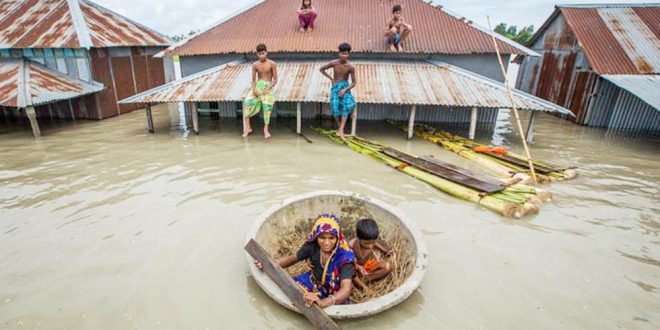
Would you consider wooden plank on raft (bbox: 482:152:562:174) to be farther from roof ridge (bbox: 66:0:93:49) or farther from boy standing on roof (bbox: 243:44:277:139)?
roof ridge (bbox: 66:0:93:49)

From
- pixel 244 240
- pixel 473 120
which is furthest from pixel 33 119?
pixel 473 120

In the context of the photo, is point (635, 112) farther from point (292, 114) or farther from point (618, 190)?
point (292, 114)

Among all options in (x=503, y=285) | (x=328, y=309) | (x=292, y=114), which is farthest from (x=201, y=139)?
(x=503, y=285)

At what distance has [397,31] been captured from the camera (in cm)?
1016

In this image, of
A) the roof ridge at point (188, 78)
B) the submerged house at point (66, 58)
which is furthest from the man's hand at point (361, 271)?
the submerged house at point (66, 58)

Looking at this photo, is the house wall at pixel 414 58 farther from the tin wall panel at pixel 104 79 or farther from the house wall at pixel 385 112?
the tin wall panel at pixel 104 79

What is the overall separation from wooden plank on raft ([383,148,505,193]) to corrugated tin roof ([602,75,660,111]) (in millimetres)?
6638

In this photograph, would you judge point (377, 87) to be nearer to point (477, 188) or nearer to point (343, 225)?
point (477, 188)

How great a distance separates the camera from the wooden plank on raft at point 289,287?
2711 mm

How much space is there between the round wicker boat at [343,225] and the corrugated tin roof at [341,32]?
775cm

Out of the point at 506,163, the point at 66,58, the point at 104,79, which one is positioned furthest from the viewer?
the point at 104,79

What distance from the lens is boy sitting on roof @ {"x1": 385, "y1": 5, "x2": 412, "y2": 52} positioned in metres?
9.99

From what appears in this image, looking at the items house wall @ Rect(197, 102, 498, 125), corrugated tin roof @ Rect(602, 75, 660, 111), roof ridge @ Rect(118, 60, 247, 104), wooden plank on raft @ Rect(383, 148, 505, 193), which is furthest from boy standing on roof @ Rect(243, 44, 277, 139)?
corrugated tin roof @ Rect(602, 75, 660, 111)

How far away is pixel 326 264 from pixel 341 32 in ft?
33.3
